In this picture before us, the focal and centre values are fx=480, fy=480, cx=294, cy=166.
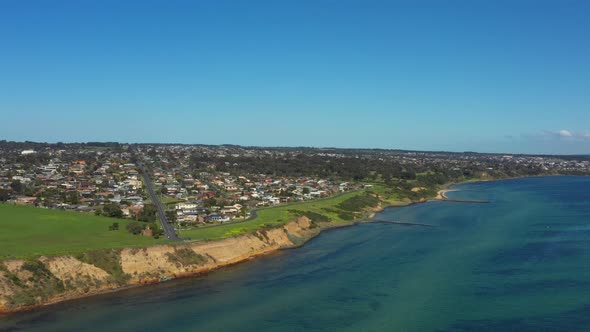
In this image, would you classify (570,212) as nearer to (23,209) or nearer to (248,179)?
(248,179)

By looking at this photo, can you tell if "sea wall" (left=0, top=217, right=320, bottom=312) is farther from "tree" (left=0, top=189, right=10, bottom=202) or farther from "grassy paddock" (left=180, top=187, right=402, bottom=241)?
"tree" (left=0, top=189, right=10, bottom=202)

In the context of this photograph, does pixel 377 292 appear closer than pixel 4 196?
Yes

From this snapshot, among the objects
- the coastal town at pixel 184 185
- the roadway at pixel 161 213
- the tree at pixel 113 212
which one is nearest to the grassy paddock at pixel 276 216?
the roadway at pixel 161 213

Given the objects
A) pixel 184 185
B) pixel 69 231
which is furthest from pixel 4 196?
pixel 184 185

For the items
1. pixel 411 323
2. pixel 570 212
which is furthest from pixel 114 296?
pixel 570 212

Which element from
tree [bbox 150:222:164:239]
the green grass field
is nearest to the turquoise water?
the green grass field

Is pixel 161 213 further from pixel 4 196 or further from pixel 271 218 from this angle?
pixel 4 196

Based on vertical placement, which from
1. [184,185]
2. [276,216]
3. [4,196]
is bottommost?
[276,216]
